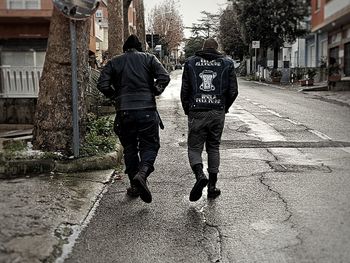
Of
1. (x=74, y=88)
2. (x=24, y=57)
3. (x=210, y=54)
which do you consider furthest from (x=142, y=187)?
(x=24, y=57)

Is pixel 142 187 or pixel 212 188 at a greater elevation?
pixel 142 187

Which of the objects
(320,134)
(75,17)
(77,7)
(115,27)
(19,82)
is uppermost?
(115,27)

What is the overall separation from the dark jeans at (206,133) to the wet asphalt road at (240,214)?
1.52 ft

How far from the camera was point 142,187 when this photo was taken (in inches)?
233

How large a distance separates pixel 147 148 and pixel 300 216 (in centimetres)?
192

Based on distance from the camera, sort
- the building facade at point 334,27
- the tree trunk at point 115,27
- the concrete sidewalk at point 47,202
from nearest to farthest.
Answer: the concrete sidewalk at point 47,202 → the tree trunk at point 115,27 → the building facade at point 334,27

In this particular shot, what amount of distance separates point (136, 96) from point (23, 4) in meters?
18.5

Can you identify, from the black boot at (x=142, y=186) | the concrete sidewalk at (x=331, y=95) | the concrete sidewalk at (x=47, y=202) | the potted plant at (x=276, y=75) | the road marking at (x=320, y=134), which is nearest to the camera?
the concrete sidewalk at (x=47, y=202)

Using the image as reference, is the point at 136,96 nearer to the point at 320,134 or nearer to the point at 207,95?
the point at 207,95

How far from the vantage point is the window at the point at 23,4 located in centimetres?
2303

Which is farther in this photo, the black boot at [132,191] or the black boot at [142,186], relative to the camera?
the black boot at [132,191]

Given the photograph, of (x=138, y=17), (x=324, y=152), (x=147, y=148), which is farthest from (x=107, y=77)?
(x=138, y=17)

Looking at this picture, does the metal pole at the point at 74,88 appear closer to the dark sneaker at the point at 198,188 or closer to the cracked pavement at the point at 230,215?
the cracked pavement at the point at 230,215

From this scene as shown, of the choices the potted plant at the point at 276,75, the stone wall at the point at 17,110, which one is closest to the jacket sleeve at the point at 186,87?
the stone wall at the point at 17,110
